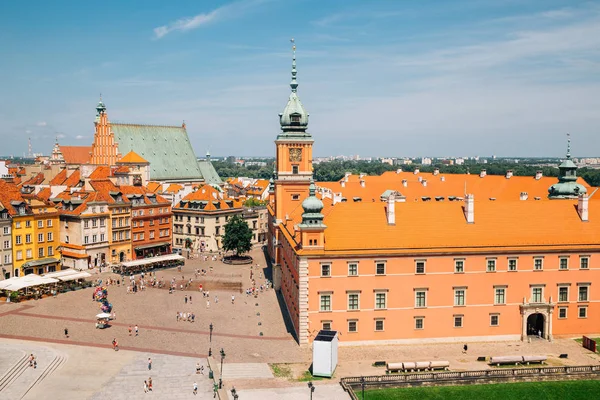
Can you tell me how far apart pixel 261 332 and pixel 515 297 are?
22.4 metres

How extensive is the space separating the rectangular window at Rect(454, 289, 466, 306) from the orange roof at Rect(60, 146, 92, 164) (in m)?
107

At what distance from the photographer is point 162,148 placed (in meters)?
127

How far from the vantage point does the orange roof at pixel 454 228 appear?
51.2m

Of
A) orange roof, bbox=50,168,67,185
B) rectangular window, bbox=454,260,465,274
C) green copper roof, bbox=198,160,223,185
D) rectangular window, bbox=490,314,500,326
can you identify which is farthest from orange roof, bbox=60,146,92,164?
rectangular window, bbox=490,314,500,326

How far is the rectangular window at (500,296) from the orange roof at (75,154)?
356 feet

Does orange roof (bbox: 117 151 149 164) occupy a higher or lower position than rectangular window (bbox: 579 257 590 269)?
higher

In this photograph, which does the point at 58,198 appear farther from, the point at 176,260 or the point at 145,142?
the point at 145,142

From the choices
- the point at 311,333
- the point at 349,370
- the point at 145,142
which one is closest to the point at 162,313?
the point at 311,333

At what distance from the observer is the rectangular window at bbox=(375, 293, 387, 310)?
1997 inches

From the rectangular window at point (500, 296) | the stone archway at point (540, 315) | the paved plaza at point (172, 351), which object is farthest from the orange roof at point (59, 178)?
the stone archway at point (540, 315)

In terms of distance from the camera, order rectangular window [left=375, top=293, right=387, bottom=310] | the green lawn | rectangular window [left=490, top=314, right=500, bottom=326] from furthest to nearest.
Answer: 1. rectangular window [left=490, top=314, right=500, bottom=326]
2. rectangular window [left=375, top=293, right=387, bottom=310]
3. the green lawn

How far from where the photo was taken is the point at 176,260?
288 ft

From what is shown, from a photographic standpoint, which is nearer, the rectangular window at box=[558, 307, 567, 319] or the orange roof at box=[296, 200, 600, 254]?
the orange roof at box=[296, 200, 600, 254]

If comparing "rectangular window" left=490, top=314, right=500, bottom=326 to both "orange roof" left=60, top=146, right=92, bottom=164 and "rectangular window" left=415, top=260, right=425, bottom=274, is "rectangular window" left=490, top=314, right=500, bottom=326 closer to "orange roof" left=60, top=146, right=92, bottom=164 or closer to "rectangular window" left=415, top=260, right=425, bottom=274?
"rectangular window" left=415, top=260, right=425, bottom=274
